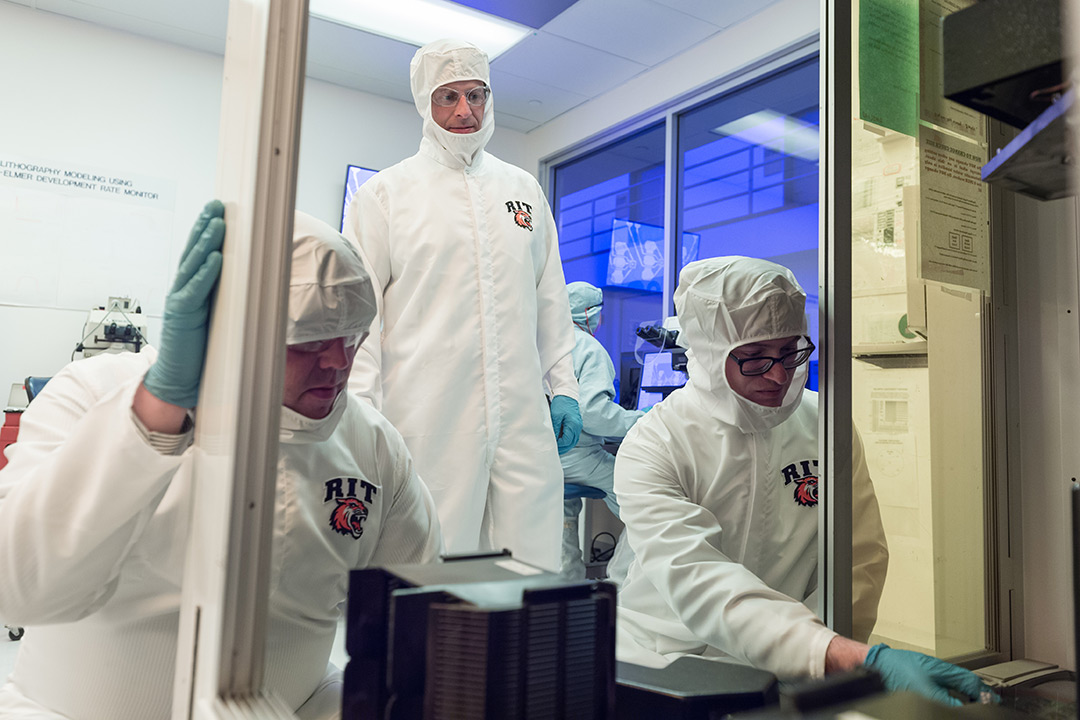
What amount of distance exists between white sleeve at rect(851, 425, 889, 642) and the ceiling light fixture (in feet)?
7.77

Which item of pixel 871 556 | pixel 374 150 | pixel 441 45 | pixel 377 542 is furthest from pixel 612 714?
pixel 374 150

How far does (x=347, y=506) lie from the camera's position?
1031mm

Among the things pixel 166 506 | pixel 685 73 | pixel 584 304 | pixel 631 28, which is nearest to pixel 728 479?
pixel 166 506

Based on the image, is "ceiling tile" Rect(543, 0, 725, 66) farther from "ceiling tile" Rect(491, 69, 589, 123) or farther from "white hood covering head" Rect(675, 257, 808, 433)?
"white hood covering head" Rect(675, 257, 808, 433)

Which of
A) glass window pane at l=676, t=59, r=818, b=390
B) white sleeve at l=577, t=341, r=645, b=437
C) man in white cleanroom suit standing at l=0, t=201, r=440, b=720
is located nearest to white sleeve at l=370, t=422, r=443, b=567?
man in white cleanroom suit standing at l=0, t=201, r=440, b=720

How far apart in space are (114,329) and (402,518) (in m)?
2.82

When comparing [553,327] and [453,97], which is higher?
[453,97]

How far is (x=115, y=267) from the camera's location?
368 centimetres

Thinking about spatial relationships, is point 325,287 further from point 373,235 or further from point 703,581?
point 373,235

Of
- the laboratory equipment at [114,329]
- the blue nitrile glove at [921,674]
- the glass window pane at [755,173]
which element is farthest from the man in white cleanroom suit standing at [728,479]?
the laboratory equipment at [114,329]

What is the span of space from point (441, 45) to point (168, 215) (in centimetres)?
243

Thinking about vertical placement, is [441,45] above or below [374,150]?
below

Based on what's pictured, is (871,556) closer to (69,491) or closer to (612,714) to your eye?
(612,714)

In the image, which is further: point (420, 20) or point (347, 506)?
point (420, 20)
